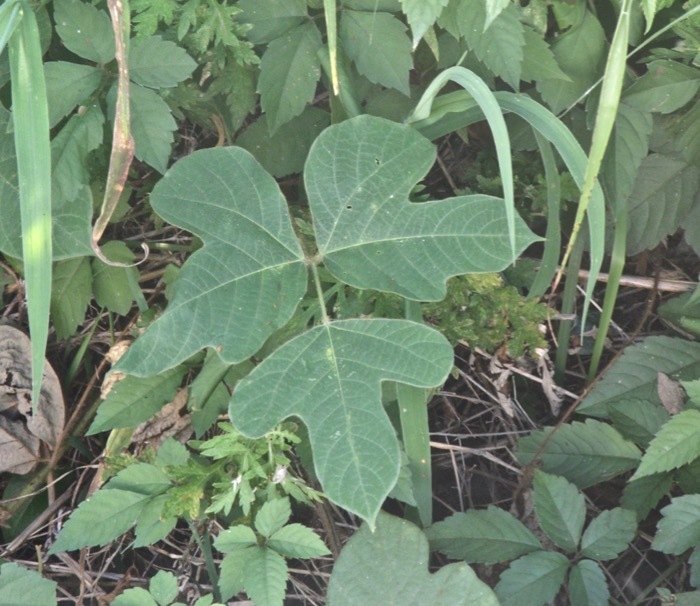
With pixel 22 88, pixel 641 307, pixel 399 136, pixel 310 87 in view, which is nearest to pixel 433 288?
pixel 399 136

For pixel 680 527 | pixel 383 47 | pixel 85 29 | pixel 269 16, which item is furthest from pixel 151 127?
pixel 680 527

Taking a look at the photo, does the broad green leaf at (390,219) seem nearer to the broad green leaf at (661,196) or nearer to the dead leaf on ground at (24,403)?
the broad green leaf at (661,196)

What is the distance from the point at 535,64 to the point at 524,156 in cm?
40

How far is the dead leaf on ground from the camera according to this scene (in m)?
1.75

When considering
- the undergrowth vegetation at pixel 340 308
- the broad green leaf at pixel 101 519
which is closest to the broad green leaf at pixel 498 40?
the undergrowth vegetation at pixel 340 308

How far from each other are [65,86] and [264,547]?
0.94 metres

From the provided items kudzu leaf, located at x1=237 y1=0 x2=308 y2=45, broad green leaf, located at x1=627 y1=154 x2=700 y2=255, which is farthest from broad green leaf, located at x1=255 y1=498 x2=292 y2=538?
broad green leaf, located at x1=627 y1=154 x2=700 y2=255

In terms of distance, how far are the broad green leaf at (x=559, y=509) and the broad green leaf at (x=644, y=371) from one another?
0.77ft

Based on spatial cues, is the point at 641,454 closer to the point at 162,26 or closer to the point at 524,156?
the point at 524,156

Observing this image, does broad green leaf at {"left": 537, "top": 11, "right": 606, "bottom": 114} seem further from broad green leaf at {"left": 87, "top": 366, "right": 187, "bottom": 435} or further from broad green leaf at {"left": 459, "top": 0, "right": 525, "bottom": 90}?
broad green leaf at {"left": 87, "top": 366, "right": 187, "bottom": 435}

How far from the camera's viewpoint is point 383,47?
4.75 ft

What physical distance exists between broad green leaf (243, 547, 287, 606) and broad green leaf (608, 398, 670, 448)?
76 centimetres

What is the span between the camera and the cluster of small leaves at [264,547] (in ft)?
4.43

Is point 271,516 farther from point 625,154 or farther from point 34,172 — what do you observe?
point 625,154
